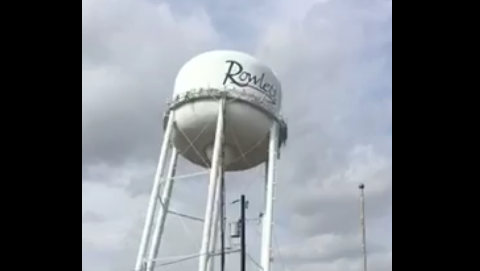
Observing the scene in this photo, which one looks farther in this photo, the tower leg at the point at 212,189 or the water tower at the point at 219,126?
the water tower at the point at 219,126

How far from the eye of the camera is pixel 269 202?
2056 centimetres

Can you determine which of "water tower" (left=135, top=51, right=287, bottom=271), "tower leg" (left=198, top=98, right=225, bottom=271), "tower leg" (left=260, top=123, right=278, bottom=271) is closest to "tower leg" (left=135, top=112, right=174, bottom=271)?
"water tower" (left=135, top=51, right=287, bottom=271)

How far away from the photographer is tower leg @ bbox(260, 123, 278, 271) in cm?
1950

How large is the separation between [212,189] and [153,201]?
92.5 inches

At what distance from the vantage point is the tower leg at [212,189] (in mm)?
18438

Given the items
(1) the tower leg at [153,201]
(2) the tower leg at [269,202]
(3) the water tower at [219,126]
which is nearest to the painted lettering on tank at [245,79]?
(3) the water tower at [219,126]

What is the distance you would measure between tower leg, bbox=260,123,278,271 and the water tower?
0.03 meters

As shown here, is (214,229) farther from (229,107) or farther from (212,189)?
(229,107)

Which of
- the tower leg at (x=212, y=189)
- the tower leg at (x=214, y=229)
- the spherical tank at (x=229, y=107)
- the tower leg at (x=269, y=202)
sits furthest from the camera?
the spherical tank at (x=229, y=107)

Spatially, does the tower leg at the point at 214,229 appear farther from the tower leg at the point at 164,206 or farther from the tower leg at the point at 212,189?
the tower leg at the point at 164,206
